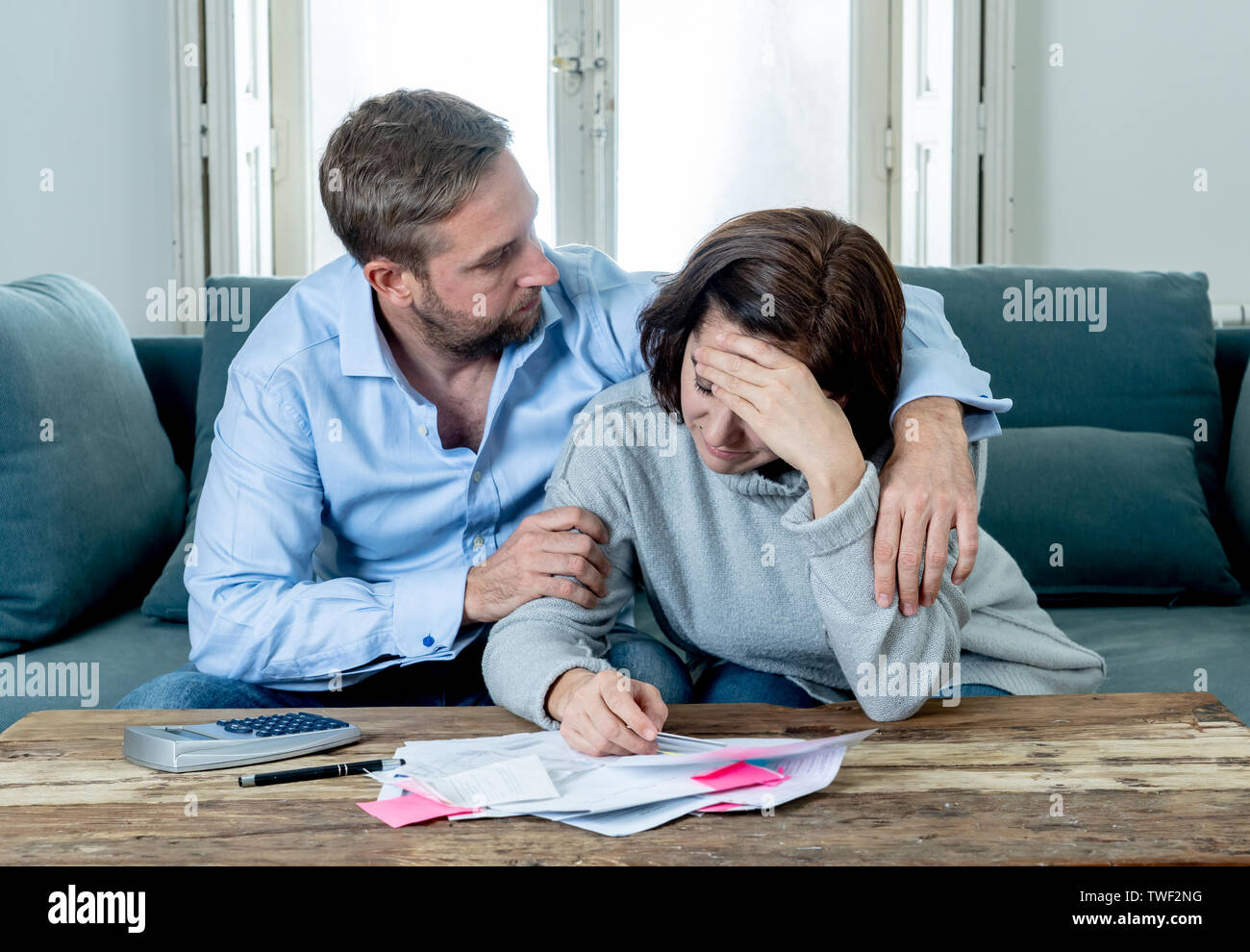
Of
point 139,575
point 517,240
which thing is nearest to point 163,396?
point 139,575

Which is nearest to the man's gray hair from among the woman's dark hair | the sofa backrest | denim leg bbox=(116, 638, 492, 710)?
the woman's dark hair

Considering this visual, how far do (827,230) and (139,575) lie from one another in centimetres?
130

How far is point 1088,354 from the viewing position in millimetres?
1960

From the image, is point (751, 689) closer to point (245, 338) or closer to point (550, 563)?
point (550, 563)

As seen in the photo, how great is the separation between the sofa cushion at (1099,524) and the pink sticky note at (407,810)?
1.23 metres

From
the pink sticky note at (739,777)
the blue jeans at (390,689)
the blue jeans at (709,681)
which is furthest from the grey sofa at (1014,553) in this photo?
the pink sticky note at (739,777)

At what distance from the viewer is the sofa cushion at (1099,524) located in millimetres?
1810

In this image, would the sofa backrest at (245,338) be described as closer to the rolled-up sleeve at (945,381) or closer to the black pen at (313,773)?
the rolled-up sleeve at (945,381)

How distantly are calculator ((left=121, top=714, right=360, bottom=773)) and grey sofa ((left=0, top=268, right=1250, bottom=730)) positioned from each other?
0.65m

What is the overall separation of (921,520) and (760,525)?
0.82 feet

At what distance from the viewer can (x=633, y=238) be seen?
3.12 metres

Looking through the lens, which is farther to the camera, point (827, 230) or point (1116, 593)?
point (1116, 593)

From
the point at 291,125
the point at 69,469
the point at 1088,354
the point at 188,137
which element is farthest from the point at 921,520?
the point at 291,125
